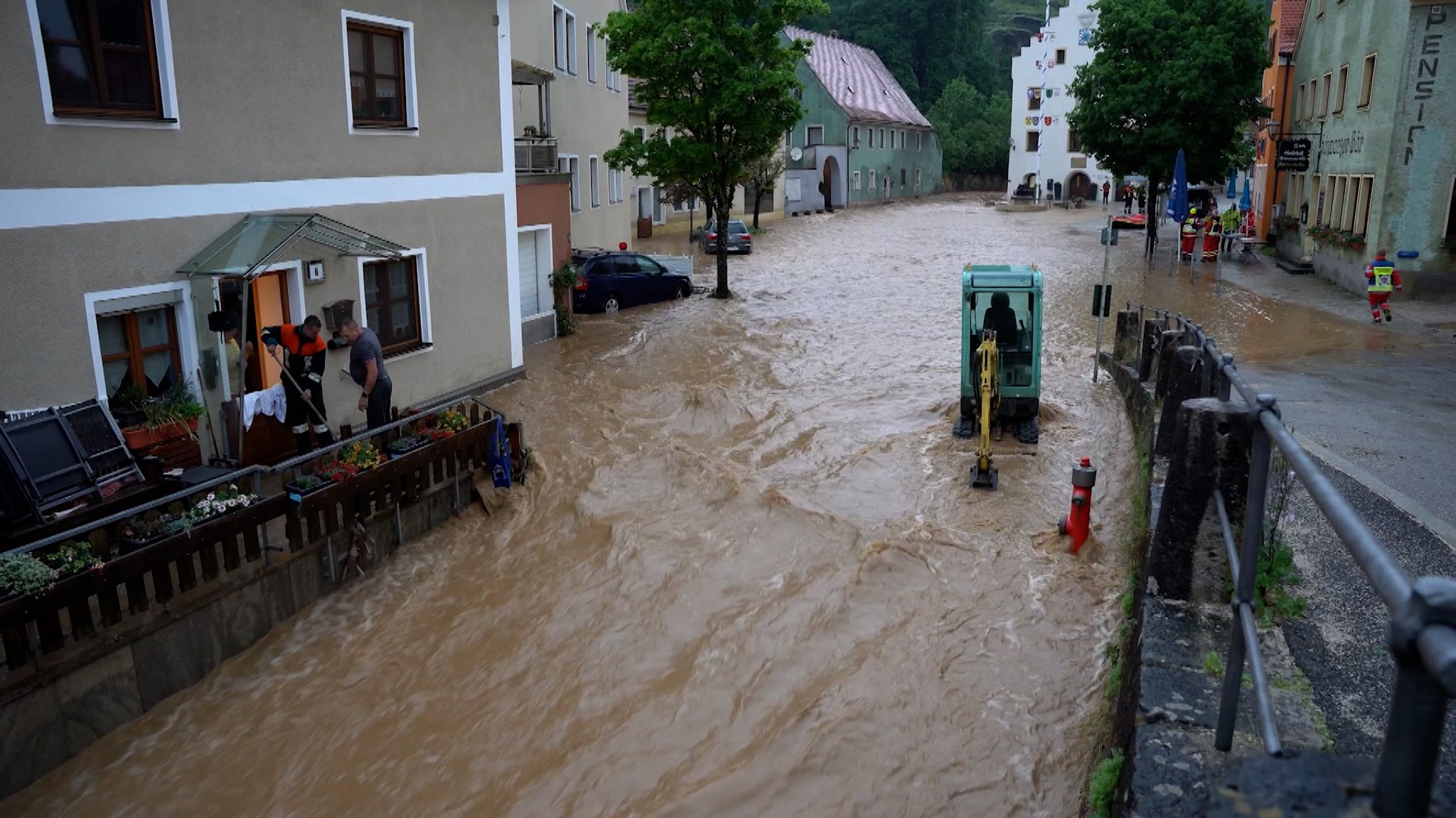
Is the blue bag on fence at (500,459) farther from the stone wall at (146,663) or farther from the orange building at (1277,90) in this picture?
the orange building at (1277,90)

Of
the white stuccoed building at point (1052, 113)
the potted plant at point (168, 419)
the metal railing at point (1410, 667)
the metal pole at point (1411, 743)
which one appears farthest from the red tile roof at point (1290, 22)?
the metal pole at point (1411, 743)

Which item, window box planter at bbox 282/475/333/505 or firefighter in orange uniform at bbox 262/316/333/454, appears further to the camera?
firefighter in orange uniform at bbox 262/316/333/454

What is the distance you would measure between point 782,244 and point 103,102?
33.6 meters

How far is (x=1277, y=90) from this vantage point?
119 ft

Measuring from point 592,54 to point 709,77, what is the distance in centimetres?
644

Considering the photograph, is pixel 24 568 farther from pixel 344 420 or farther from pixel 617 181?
pixel 617 181

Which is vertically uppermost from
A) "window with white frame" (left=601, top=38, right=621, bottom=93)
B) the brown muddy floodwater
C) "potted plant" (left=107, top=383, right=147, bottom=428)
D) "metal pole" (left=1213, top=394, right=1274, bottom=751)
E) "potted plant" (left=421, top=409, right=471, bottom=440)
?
"window with white frame" (left=601, top=38, right=621, bottom=93)

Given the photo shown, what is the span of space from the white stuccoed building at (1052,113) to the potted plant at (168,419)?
207 feet

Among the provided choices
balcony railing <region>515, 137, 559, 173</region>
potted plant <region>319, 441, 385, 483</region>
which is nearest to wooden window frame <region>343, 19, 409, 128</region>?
potted plant <region>319, 441, 385, 483</region>

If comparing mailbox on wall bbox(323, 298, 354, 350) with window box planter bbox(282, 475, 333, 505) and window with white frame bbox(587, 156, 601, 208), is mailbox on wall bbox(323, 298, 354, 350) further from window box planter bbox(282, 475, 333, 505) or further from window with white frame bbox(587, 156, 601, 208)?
window with white frame bbox(587, 156, 601, 208)

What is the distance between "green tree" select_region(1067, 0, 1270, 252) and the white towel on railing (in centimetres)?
2917

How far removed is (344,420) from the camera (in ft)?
42.7

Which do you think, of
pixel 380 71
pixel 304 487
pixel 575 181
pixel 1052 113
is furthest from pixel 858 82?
pixel 304 487

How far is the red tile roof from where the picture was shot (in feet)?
115
